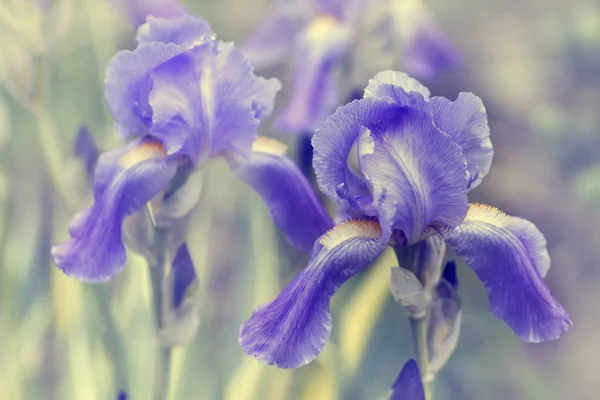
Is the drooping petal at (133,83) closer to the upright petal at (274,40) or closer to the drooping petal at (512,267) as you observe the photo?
the drooping petal at (512,267)

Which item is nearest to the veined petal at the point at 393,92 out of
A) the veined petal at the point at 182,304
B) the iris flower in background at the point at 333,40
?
the veined petal at the point at 182,304

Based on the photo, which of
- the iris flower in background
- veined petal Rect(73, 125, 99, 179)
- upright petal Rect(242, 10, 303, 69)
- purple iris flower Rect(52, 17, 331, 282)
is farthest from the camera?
upright petal Rect(242, 10, 303, 69)

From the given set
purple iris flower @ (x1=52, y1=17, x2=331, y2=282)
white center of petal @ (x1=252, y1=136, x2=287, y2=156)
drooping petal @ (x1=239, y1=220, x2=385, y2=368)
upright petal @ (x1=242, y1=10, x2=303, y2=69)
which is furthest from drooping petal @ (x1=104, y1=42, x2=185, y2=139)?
upright petal @ (x1=242, y1=10, x2=303, y2=69)

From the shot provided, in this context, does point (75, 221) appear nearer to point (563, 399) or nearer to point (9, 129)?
point (9, 129)

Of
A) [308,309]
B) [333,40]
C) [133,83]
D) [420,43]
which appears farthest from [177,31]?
[420,43]

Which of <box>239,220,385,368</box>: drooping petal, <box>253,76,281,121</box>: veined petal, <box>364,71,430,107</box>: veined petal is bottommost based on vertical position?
<box>239,220,385,368</box>: drooping petal

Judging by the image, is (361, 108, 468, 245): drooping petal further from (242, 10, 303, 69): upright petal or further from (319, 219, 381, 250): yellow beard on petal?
(242, 10, 303, 69): upright petal

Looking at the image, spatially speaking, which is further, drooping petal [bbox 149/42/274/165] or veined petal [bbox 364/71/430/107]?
drooping petal [bbox 149/42/274/165]

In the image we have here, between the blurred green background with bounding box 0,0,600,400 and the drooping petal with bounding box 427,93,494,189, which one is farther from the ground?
the drooping petal with bounding box 427,93,494,189
